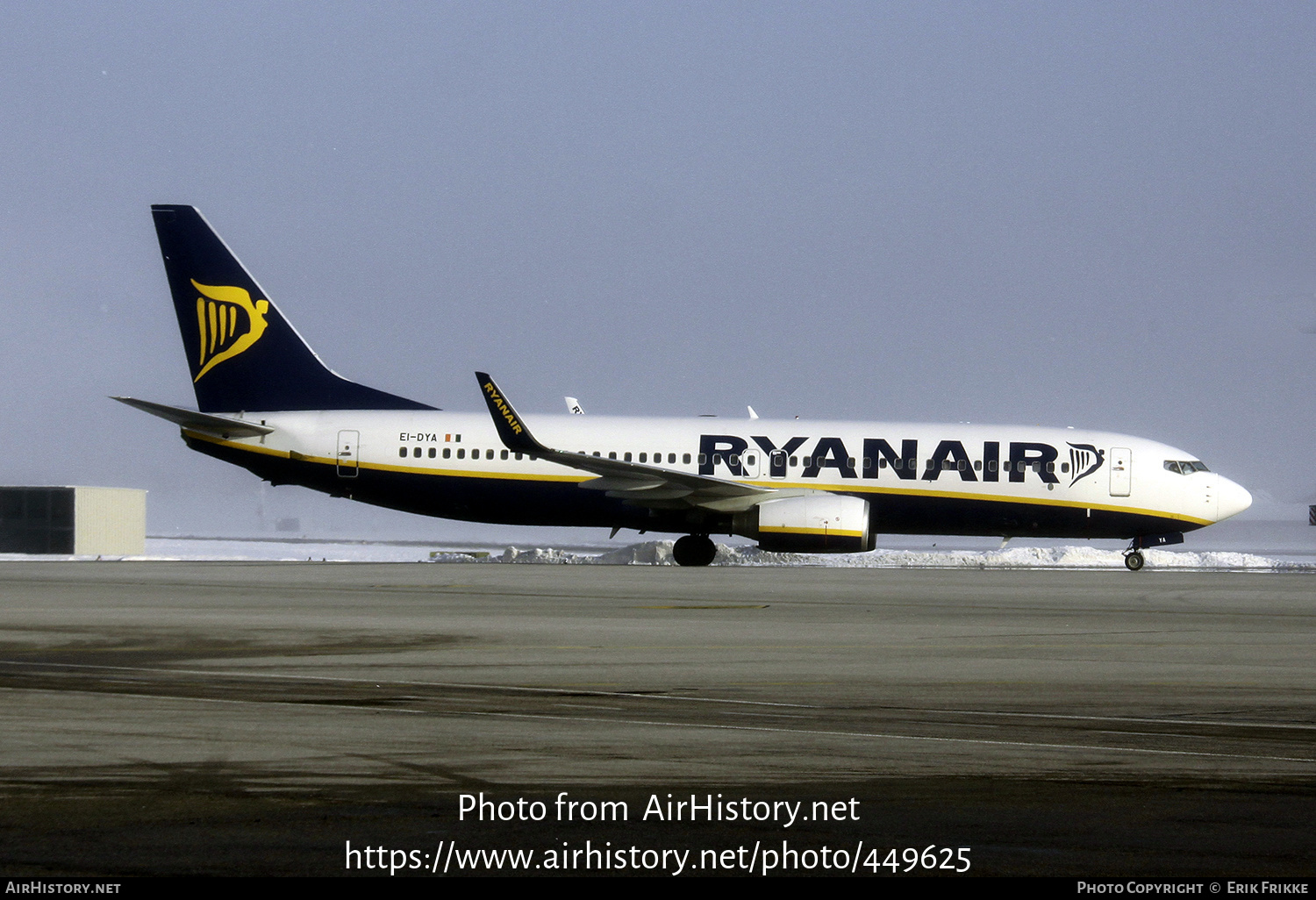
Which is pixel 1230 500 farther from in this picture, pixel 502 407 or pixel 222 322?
pixel 222 322

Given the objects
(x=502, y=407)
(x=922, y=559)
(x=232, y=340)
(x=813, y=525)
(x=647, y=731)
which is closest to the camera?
(x=647, y=731)

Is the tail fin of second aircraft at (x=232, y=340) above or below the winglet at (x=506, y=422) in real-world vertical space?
above

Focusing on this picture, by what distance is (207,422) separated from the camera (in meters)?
33.3

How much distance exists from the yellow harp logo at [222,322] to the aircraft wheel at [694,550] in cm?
1204

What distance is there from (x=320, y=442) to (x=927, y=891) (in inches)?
1184

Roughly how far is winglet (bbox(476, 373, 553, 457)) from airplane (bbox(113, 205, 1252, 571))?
25 cm

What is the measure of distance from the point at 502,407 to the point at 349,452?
16.2 ft

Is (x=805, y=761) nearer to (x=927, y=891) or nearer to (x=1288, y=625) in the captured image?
(x=927, y=891)

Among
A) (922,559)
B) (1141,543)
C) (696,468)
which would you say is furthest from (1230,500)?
(696,468)

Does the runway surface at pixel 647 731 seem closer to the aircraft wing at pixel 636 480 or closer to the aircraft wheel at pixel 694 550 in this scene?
the aircraft wing at pixel 636 480

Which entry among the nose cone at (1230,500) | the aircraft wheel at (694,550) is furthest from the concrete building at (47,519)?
the nose cone at (1230,500)

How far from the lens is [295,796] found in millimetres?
5988

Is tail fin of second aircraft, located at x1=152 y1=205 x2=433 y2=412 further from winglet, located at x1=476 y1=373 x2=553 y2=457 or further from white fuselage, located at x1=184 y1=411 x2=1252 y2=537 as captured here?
winglet, located at x1=476 y1=373 x2=553 y2=457

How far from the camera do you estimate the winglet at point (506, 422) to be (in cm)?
3027
